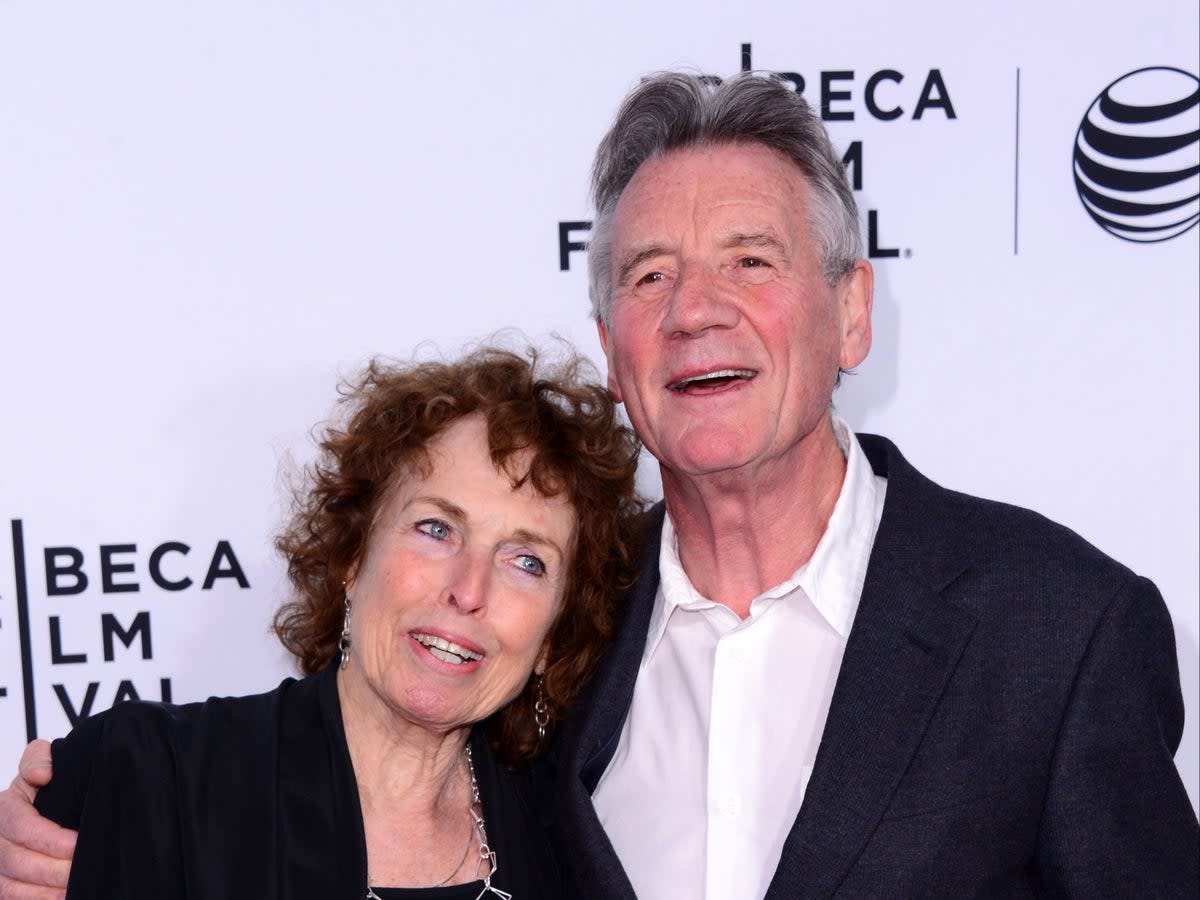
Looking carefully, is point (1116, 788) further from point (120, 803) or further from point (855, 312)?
point (120, 803)

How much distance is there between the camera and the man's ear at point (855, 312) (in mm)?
2043

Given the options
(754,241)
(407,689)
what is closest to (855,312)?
(754,241)

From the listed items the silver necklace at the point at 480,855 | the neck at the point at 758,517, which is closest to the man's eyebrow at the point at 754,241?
the neck at the point at 758,517

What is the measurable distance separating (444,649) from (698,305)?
2.05 feet

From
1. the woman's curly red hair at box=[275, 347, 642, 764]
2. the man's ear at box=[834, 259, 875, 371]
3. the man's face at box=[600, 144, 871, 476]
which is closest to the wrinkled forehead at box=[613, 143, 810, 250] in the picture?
the man's face at box=[600, 144, 871, 476]

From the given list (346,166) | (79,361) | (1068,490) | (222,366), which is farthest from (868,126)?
(79,361)

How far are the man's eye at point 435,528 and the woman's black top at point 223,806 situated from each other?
29 centimetres

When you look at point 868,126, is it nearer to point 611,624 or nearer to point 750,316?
point 750,316

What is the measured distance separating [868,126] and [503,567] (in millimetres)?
1310

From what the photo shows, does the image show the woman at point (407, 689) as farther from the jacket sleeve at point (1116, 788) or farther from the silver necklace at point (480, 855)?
the jacket sleeve at point (1116, 788)

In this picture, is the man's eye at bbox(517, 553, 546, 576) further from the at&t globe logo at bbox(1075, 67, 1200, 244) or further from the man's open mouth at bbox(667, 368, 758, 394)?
the at&t globe logo at bbox(1075, 67, 1200, 244)

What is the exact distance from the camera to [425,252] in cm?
258

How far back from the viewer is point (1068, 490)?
2693 mm

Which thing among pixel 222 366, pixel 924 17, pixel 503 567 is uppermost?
pixel 924 17
